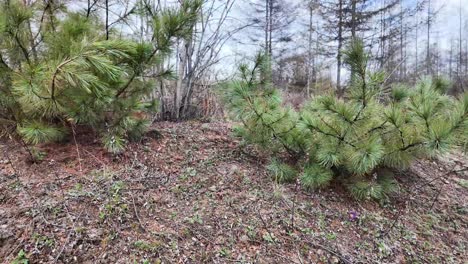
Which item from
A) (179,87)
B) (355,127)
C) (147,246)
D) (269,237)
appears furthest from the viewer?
(179,87)

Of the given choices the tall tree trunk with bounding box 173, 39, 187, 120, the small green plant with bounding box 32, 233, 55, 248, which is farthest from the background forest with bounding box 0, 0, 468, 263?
the tall tree trunk with bounding box 173, 39, 187, 120

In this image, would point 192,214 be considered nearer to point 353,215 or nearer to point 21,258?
point 21,258

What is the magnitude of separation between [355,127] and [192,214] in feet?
4.43

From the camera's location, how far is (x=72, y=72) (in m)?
1.79

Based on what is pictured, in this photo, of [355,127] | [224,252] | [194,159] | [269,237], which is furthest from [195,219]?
[355,127]

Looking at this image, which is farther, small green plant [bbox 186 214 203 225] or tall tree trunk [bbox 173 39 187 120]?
tall tree trunk [bbox 173 39 187 120]

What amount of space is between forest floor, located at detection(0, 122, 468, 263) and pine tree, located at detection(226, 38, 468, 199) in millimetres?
229

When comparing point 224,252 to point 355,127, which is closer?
point 224,252

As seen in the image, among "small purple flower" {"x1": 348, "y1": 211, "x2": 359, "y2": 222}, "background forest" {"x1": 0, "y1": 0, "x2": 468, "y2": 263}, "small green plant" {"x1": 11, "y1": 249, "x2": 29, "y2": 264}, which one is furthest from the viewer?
"small purple flower" {"x1": 348, "y1": 211, "x2": 359, "y2": 222}

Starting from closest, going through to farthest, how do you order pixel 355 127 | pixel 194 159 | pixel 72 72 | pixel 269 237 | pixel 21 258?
1. pixel 21 258
2. pixel 72 72
3. pixel 269 237
4. pixel 355 127
5. pixel 194 159

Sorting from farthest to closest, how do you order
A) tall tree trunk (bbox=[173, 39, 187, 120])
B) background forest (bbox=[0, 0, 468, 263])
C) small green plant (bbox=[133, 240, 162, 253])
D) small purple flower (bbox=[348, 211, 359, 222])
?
1. tall tree trunk (bbox=[173, 39, 187, 120])
2. small purple flower (bbox=[348, 211, 359, 222])
3. background forest (bbox=[0, 0, 468, 263])
4. small green plant (bbox=[133, 240, 162, 253])

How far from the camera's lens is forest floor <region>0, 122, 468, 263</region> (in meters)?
1.66

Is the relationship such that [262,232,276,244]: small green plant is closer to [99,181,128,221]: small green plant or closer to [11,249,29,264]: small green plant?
[99,181,128,221]: small green plant

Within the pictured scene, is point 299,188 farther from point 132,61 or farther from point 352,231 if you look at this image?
point 132,61
